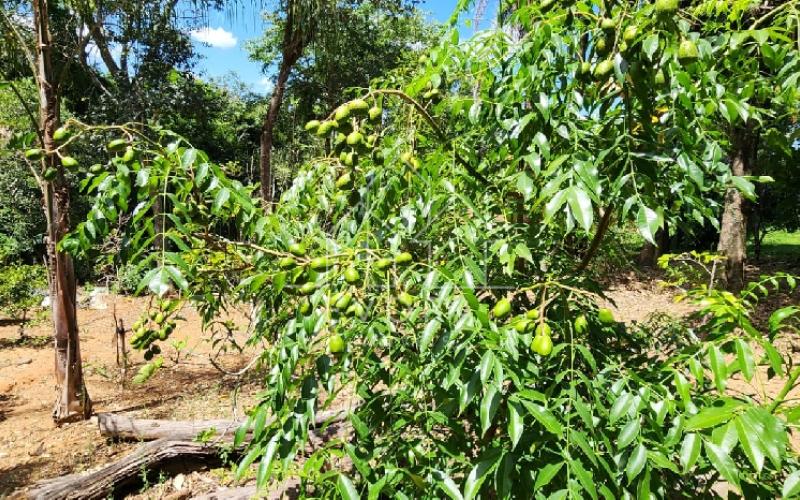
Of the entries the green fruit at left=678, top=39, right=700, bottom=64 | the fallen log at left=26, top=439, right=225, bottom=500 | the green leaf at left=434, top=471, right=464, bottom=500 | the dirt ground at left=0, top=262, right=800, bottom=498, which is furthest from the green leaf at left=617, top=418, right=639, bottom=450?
the fallen log at left=26, top=439, right=225, bottom=500

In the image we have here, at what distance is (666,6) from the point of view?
108cm

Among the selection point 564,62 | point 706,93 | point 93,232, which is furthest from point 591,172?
point 93,232

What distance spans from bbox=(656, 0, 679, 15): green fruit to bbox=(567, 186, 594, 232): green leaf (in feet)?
1.40

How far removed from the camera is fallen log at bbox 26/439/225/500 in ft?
10.5

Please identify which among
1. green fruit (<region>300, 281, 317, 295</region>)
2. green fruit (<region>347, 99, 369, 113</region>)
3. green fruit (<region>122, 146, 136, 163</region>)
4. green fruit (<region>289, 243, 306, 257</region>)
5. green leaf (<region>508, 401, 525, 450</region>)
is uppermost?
green fruit (<region>347, 99, 369, 113</region>)

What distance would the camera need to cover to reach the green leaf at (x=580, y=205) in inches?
43.7

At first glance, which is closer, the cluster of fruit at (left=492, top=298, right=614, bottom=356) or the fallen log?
the cluster of fruit at (left=492, top=298, right=614, bottom=356)

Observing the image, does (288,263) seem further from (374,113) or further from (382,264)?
(374,113)

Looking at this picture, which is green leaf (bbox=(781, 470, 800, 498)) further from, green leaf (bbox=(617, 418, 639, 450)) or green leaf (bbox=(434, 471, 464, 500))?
green leaf (bbox=(434, 471, 464, 500))

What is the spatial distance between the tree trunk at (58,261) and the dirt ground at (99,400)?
274mm

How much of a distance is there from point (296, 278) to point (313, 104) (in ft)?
45.0

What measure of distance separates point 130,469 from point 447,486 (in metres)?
3.16

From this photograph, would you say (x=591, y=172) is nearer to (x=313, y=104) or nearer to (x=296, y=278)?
(x=296, y=278)

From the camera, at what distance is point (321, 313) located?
1338 mm
